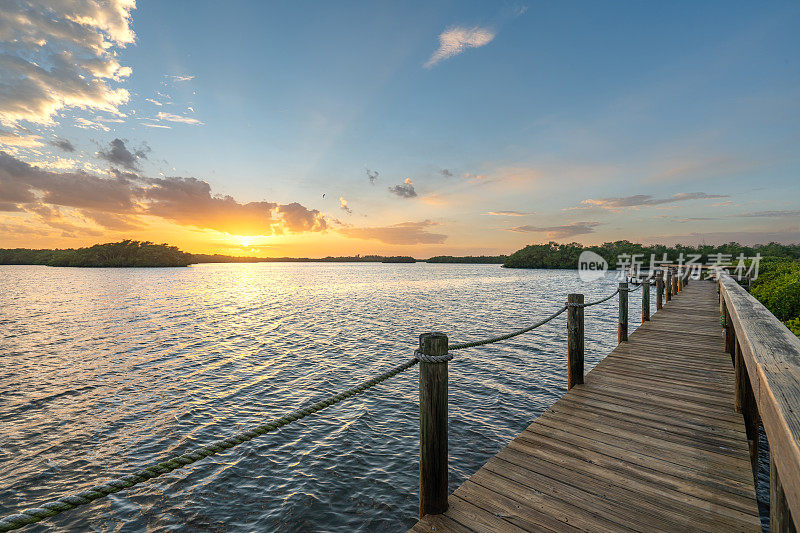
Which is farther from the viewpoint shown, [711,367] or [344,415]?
[344,415]

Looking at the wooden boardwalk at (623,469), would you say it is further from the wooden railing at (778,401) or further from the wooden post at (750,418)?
the wooden railing at (778,401)

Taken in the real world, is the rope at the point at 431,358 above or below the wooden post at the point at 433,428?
above

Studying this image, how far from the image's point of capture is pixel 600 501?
3.22 meters

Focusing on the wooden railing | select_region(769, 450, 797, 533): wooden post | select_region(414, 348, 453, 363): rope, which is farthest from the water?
the wooden railing

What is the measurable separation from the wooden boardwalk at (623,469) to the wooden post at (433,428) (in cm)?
15

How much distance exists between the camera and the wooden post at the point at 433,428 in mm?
3084

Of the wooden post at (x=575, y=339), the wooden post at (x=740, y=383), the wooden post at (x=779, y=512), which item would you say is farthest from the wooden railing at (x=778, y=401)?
the wooden post at (x=575, y=339)

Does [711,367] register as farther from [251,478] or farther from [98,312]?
[98,312]

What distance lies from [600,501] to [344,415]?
6373mm

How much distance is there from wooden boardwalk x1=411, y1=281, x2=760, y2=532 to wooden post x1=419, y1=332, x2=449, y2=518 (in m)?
0.15

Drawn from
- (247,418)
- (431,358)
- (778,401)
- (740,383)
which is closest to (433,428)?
(431,358)

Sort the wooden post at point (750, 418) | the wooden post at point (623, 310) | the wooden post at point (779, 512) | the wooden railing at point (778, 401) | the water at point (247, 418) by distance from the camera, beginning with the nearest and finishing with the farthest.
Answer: the wooden railing at point (778, 401) → the wooden post at point (779, 512) → the wooden post at point (750, 418) → the water at point (247, 418) → the wooden post at point (623, 310)

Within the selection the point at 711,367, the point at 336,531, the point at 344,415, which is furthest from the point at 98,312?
the point at 711,367

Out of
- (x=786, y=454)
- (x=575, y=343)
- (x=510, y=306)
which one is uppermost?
(x=786, y=454)
